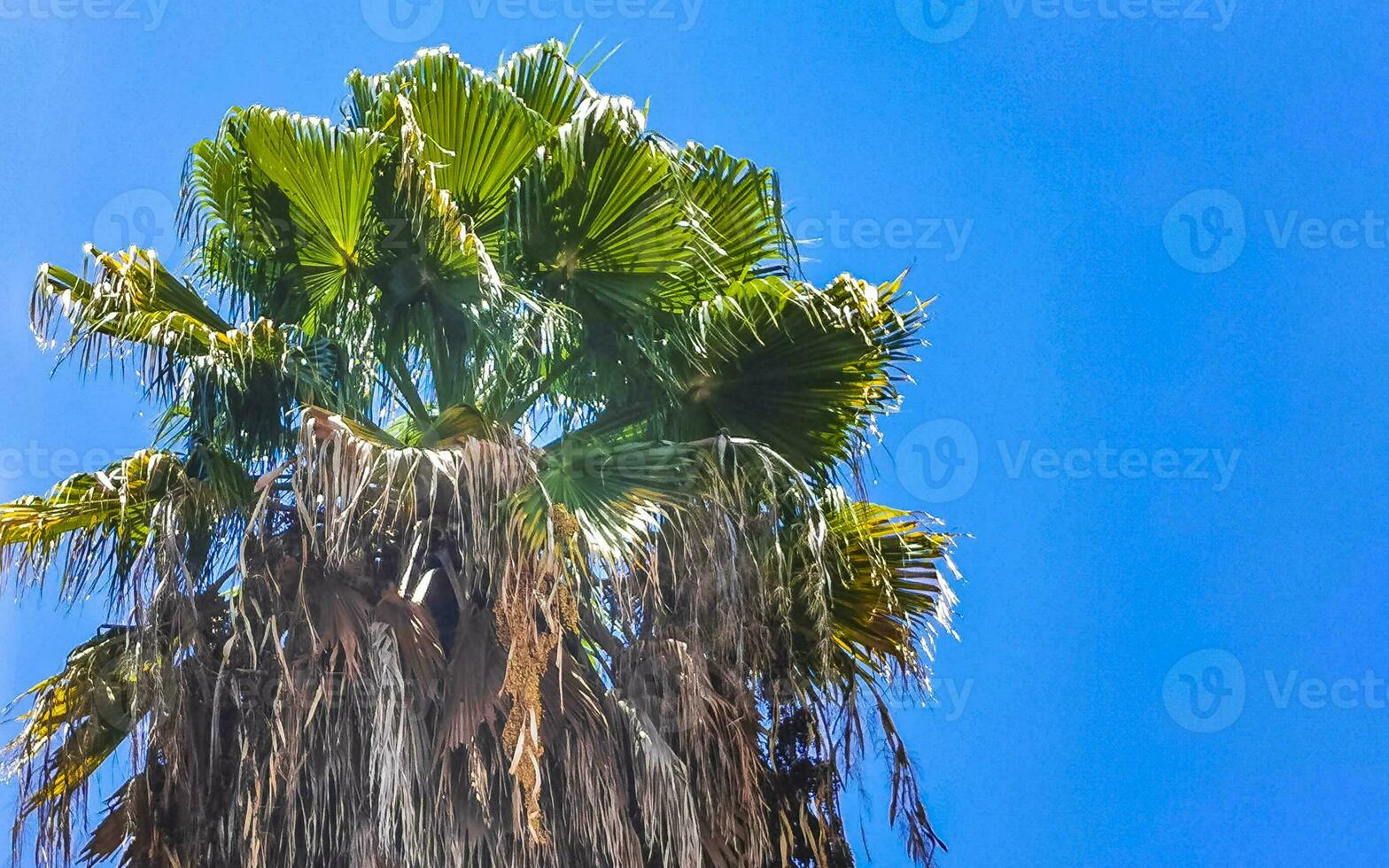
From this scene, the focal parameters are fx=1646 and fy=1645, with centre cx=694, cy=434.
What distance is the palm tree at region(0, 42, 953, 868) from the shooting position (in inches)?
238

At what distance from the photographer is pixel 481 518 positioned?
622cm

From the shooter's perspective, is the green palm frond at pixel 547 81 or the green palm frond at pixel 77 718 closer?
the green palm frond at pixel 77 718

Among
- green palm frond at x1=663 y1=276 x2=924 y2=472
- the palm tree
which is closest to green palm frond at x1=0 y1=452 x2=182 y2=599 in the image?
the palm tree

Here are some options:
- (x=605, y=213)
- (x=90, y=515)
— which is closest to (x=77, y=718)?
(x=90, y=515)

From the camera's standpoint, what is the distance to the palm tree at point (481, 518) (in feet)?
19.8

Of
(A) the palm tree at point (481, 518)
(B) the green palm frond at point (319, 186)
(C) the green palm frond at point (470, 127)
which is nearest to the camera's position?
(A) the palm tree at point (481, 518)

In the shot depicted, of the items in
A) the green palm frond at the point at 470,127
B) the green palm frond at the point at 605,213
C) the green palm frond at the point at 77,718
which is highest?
the green palm frond at the point at 470,127

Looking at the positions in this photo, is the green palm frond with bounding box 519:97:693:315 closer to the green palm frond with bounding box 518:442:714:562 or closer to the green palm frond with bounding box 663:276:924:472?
the green palm frond with bounding box 663:276:924:472

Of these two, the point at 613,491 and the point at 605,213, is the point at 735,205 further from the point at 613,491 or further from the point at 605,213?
the point at 613,491

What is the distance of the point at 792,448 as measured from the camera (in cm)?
758

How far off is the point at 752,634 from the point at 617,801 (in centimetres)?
86

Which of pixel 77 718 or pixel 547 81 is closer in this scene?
pixel 77 718

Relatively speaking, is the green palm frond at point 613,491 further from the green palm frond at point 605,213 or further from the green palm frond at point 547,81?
the green palm frond at point 547,81

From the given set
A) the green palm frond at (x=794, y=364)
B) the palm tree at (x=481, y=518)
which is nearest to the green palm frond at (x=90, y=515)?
the palm tree at (x=481, y=518)
